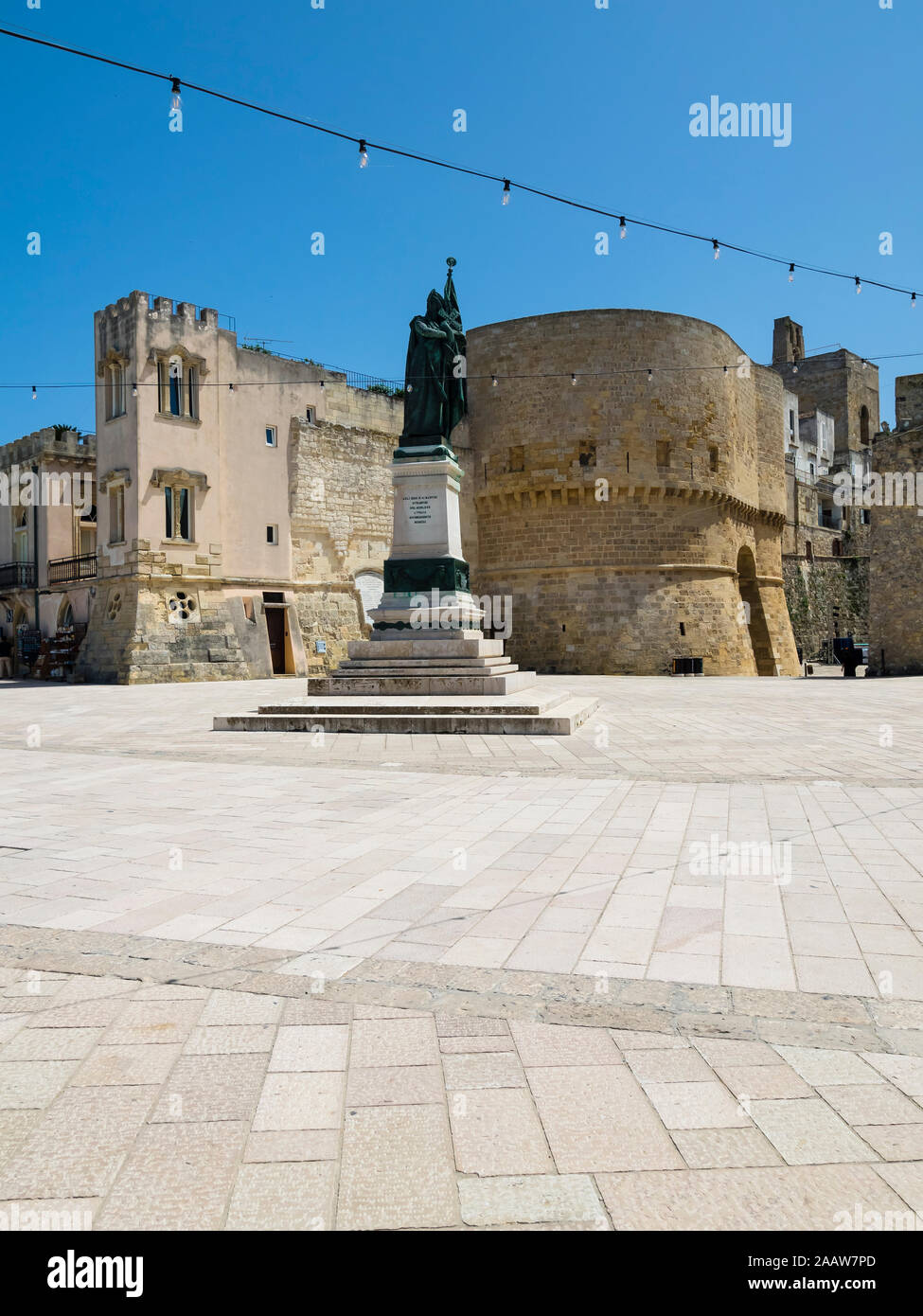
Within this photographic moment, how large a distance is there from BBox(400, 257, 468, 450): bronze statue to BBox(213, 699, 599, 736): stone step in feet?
17.3

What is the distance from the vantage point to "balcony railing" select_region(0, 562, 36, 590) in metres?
28.8

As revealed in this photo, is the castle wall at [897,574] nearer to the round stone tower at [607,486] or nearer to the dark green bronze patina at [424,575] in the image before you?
the round stone tower at [607,486]

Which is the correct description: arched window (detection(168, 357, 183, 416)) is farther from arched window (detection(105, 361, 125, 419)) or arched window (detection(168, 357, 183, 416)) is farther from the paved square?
the paved square

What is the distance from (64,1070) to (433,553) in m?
11.5

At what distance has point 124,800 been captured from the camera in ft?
21.1

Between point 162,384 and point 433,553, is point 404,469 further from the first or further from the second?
point 162,384

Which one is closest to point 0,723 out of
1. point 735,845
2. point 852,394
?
point 735,845

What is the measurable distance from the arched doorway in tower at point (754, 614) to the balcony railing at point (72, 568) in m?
22.3

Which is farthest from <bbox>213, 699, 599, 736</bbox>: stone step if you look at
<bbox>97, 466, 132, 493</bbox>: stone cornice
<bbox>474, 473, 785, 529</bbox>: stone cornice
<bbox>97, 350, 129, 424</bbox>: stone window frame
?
<bbox>474, 473, 785, 529</bbox>: stone cornice

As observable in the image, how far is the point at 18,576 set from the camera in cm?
2923

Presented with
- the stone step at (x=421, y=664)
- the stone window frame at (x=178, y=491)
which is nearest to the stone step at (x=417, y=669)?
the stone step at (x=421, y=664)

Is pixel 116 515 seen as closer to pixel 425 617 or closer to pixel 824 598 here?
pixel 425 617

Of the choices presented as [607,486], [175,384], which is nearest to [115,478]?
[175,384]
